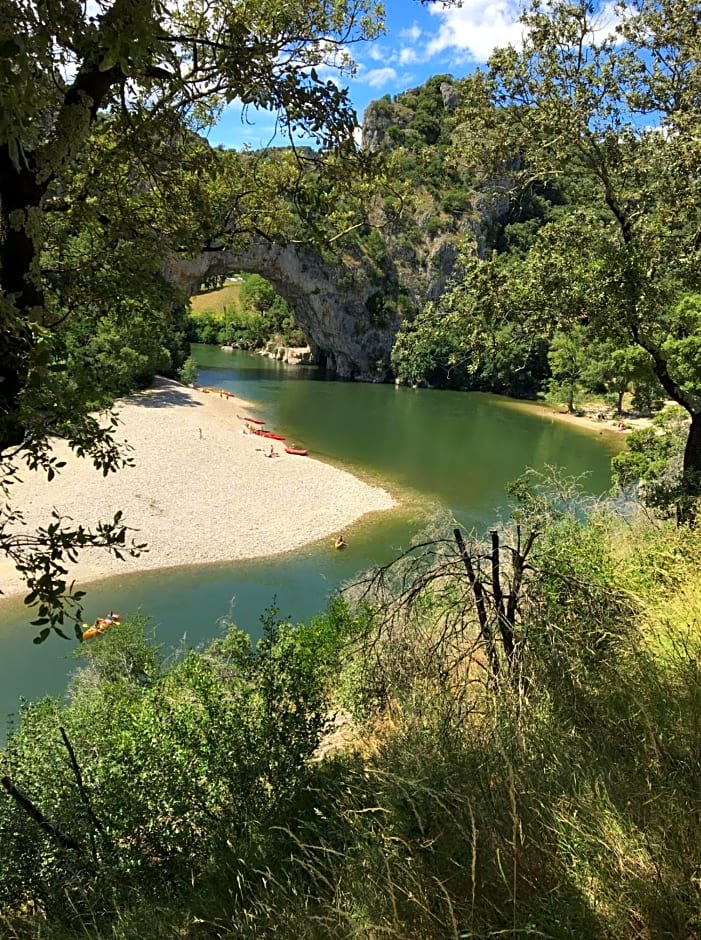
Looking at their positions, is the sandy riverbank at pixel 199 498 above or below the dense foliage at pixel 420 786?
below

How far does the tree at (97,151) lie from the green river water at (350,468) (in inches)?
307

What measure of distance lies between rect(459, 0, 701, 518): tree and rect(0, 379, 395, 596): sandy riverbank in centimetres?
1015

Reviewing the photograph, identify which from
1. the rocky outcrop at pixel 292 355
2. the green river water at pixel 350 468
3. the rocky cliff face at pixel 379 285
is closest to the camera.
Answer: the green river water at pixel 350 468

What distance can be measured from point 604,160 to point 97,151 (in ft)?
20.3

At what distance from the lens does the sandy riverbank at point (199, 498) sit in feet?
59.7

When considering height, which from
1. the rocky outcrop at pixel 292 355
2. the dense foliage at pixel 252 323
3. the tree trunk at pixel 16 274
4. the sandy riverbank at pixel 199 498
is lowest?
the sandy riverbank at pixel 199 498

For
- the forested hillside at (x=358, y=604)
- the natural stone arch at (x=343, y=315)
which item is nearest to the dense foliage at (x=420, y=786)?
the forested hillside at (x=358, y=604)

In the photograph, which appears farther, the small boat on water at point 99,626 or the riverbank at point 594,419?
the riverbank at point 594,419

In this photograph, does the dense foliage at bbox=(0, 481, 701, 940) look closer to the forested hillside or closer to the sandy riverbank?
the forested hillside

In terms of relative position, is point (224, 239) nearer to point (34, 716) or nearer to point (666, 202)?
point (34, 716)

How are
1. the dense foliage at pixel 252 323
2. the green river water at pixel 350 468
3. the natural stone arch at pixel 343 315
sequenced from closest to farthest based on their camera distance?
the green river water at pixel 350 468, the natural stone arch at pixel 343 315, the dense foliage at pixel 252 323

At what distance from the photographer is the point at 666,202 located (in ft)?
24.8

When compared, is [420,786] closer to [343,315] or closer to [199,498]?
[199,498]

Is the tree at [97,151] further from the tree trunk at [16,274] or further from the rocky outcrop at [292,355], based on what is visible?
the rocky outcrop at [292,355]
